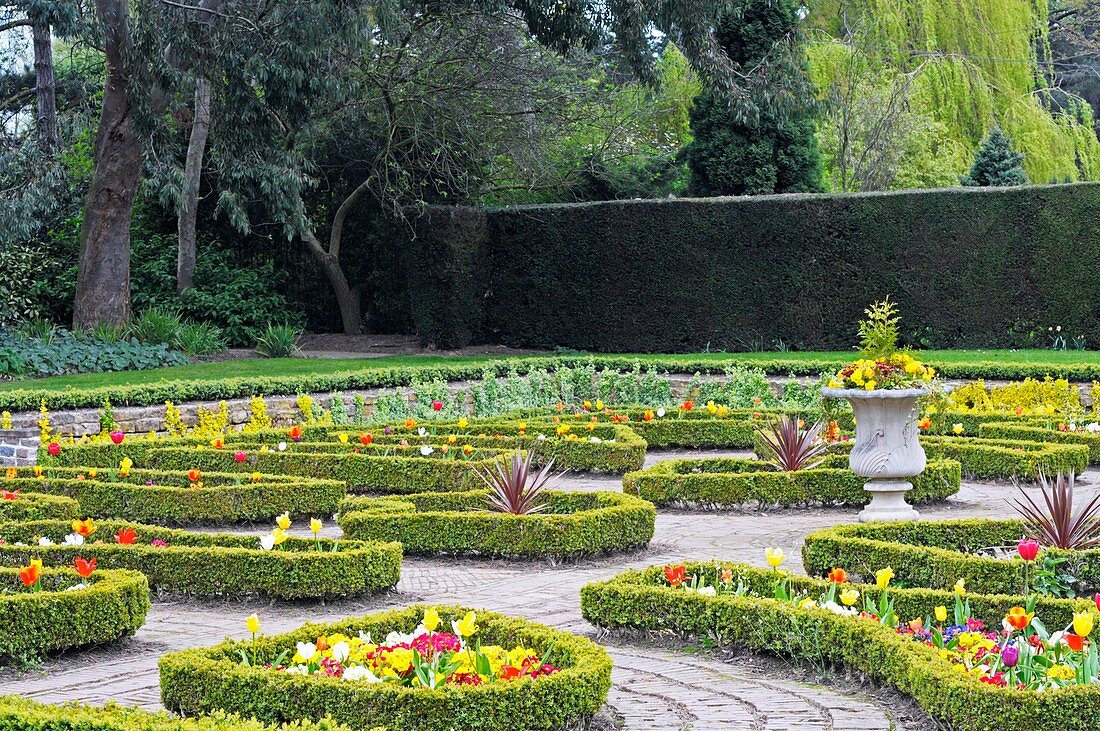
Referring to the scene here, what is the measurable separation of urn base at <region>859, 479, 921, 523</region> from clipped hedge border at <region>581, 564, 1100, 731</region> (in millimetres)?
2660

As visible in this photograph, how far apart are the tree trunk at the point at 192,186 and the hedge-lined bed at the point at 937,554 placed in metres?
14.5

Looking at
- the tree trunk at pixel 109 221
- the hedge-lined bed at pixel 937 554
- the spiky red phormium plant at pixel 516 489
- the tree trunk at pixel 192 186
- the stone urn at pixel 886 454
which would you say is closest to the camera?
the hedge-lined bed at pixel 937 554

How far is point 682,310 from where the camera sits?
19.3m

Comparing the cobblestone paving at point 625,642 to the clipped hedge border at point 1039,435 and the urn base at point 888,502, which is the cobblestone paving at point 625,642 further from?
the clipped hedge border at point 1039,435

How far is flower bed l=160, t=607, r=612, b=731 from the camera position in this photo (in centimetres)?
397

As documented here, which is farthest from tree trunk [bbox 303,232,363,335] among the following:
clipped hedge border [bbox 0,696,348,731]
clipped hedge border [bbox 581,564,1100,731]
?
clipped hedge border [bbox 0,696,348,731]

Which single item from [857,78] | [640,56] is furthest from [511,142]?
[857,78]

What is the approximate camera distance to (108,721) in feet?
11.7

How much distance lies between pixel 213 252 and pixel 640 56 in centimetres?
811

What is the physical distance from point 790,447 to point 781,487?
0.40 metres

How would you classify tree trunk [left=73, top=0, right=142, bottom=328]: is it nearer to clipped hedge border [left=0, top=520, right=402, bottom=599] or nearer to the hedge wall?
the hedge wall

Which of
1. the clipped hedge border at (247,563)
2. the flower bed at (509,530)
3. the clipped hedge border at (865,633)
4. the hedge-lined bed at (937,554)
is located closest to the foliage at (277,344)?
the flower bed at (509,530)

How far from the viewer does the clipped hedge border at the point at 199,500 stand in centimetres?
846

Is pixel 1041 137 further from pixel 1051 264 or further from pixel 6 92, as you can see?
pixel 6 92
